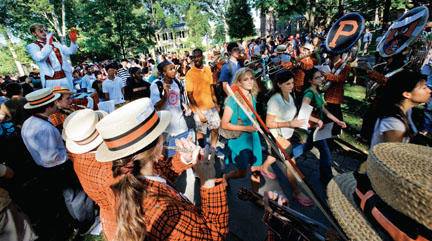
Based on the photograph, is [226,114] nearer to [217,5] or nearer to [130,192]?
[130,192]

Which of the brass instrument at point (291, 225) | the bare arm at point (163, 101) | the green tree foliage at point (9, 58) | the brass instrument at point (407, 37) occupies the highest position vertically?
the green tree foliage at point (9, 58)

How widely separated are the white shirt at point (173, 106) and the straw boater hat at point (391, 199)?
128 inches

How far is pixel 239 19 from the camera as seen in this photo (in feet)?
137

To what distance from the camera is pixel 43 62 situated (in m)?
4.08

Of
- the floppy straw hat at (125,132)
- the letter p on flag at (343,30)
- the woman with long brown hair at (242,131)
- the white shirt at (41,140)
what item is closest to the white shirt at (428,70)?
the letter p on flag at (343,30)

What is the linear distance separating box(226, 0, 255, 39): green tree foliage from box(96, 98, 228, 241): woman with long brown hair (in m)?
45.3

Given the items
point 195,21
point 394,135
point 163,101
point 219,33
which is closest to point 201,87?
point 163,101

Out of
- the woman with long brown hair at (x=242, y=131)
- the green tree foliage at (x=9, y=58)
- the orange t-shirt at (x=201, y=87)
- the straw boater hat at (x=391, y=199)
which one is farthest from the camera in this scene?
the green tree foliage at (x=9, y=58)

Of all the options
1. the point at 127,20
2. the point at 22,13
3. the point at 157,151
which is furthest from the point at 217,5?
the point at 157,151

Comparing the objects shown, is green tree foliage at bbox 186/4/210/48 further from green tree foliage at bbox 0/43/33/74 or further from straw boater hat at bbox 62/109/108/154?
straw boater hat at bbox 62/109/108/154

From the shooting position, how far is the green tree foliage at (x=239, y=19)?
41094 mm

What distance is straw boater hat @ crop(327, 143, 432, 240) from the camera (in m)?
0.73

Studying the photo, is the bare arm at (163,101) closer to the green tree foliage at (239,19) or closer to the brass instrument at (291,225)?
the brass instrument at (291,225)

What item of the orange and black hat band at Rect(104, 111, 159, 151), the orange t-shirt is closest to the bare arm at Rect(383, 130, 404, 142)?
the orange and black hat band at Rect(104, 111, 159, 151)
